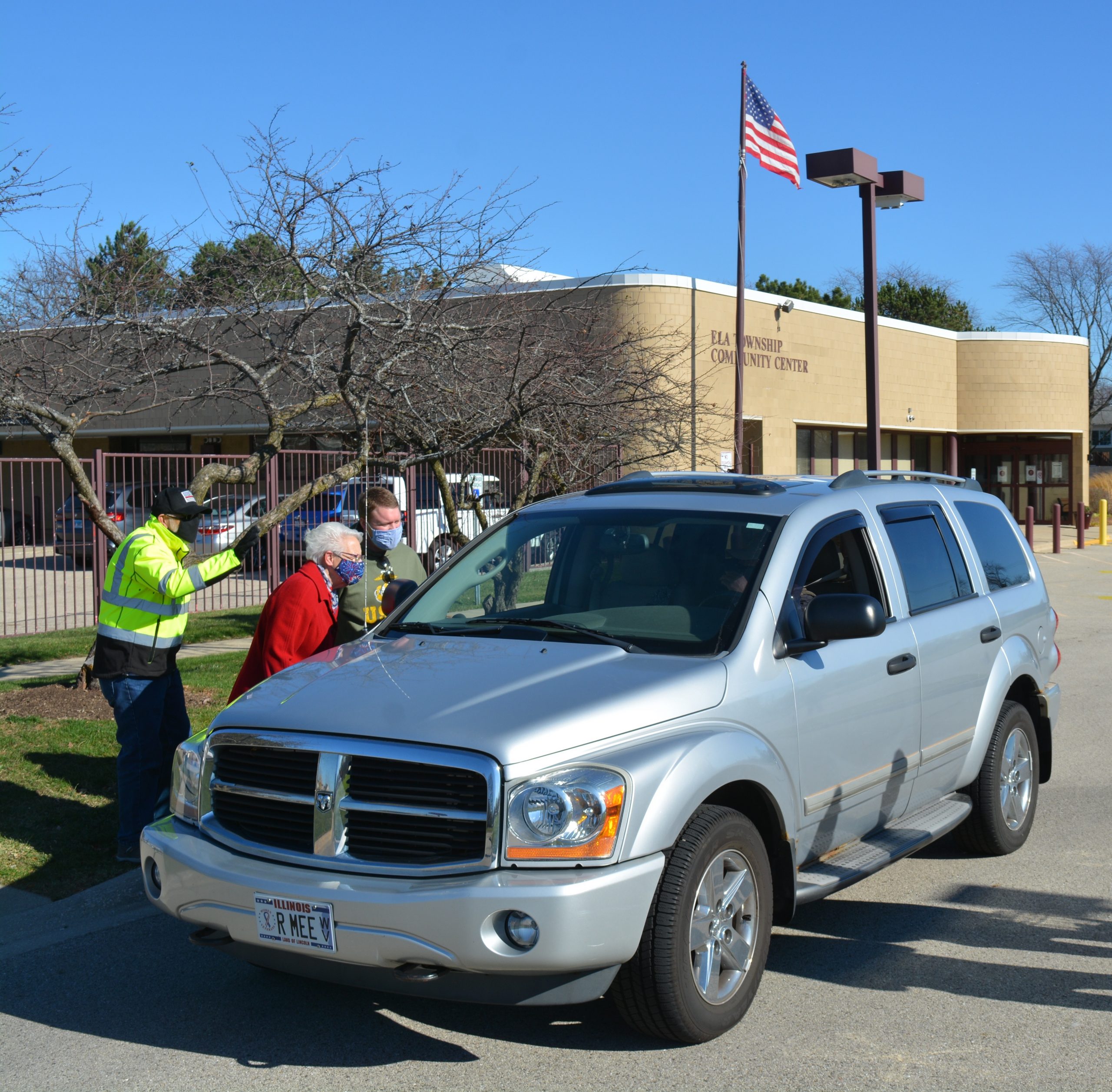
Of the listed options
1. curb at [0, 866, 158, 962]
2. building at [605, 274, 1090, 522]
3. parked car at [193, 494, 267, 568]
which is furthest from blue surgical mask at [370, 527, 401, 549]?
building at [605, 274, 1090, 522]

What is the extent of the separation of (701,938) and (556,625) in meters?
1.33

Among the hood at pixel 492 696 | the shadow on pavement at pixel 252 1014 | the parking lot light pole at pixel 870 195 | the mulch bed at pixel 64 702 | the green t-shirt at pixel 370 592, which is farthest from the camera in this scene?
the parking lot light pole at pixel 870 195

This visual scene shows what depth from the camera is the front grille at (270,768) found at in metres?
4.00

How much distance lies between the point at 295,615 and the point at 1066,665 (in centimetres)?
954

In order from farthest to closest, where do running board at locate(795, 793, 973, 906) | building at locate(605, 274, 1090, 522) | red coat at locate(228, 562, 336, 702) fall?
building at locate(605, 274, 1090, 522)
red coat at locate(228, 562, 336, 702)
running board at locate(795, 793, 973, 906)

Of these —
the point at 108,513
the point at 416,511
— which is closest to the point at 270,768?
the point at 108,513

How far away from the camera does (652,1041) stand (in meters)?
4.16

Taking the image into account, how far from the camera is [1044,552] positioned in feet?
99.1

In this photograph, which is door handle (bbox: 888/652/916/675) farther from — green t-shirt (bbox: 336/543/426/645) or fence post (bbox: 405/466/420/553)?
fence post (bbox: 405/466/420/553)

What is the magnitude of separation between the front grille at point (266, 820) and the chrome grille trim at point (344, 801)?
2cm

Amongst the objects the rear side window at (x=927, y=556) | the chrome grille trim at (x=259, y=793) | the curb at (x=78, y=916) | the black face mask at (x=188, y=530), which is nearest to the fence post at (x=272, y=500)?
the black face mask at (x=188, y=530)

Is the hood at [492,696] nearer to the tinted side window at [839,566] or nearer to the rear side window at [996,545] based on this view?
the tinted side window at [839,566]

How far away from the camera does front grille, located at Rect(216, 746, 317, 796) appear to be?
400 cm

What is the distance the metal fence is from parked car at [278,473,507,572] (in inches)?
0.9
